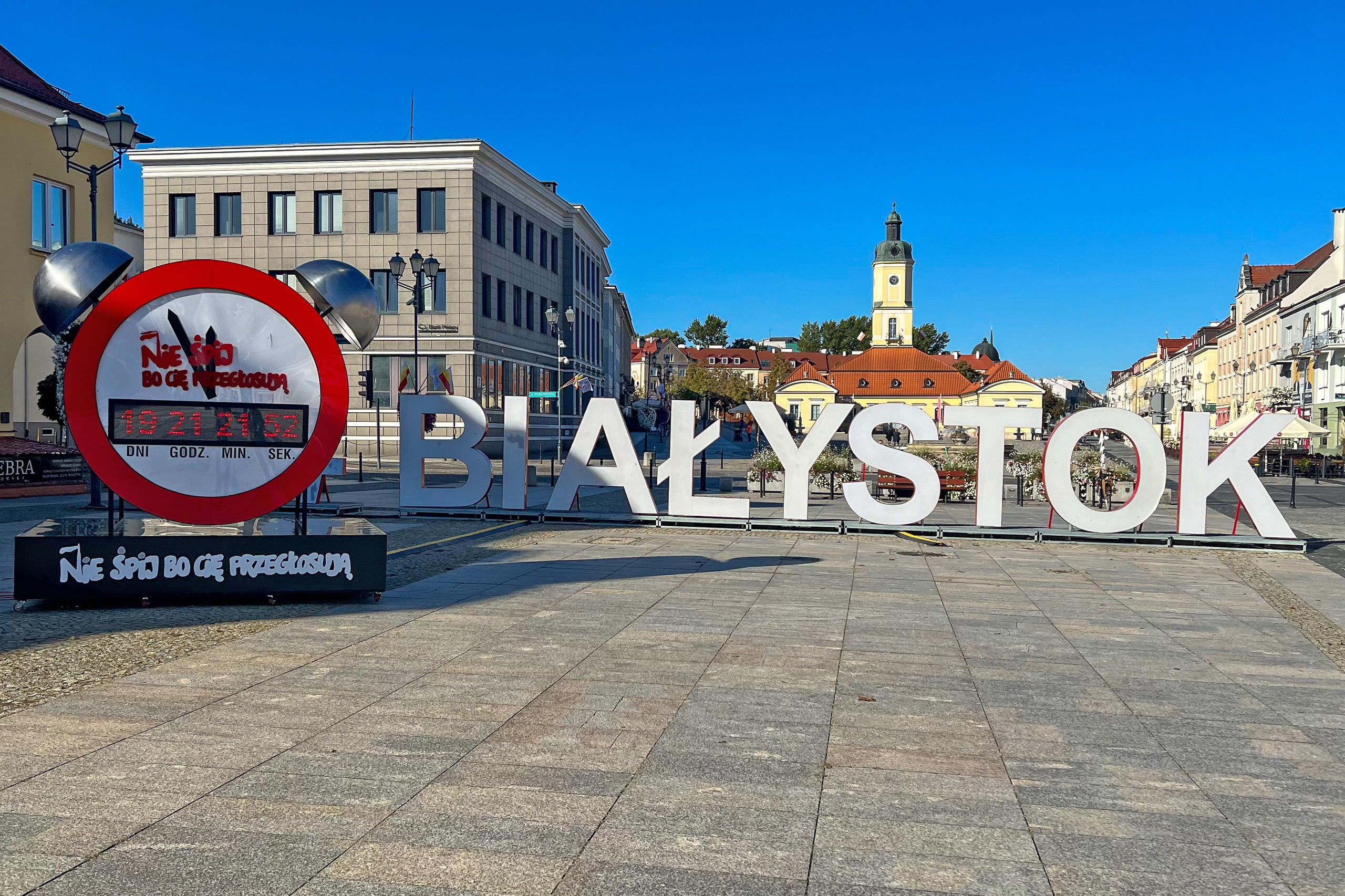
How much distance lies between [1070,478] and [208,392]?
13679mm

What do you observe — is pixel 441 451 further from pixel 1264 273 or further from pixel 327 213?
pixel 1264 273

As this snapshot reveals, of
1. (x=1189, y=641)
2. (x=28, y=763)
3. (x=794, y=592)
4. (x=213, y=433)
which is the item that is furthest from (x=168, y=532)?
(x=1189, y=641)

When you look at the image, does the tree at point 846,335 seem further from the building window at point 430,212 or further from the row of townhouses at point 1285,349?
the building window at point 430,212

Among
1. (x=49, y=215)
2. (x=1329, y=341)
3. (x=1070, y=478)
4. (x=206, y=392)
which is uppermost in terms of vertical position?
(x=49, y=215)

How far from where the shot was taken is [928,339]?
182m

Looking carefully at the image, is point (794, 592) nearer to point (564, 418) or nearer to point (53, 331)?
point (53, 331)

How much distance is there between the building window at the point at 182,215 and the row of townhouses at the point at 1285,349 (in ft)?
135

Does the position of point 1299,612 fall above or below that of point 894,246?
below

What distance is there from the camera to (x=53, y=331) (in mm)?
16828

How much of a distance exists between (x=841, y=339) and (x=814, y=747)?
18786 cm

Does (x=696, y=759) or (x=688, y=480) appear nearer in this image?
(x=696, y=759)

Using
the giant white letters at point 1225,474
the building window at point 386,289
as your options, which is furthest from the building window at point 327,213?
the giant white letters at point 1225,474

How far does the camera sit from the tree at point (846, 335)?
189625 mm

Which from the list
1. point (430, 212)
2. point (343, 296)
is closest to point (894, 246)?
point (430, 212)
